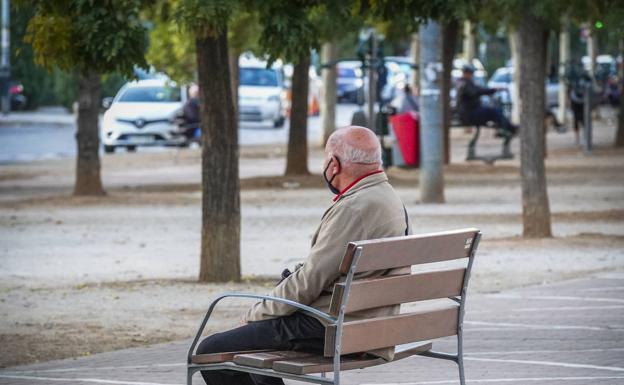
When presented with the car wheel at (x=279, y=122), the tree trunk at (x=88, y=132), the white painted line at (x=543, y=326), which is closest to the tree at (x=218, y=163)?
the white painted line at (x=543, y=326)

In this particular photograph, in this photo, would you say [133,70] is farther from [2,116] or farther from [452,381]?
[2,116]

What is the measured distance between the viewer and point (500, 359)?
869cm

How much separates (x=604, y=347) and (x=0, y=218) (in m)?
11.9

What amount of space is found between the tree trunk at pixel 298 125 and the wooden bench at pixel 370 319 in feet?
63.0

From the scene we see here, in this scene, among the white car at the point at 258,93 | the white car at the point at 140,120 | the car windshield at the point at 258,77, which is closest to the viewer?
the white car at the point at 140,120

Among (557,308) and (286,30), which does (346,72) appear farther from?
(557,308)

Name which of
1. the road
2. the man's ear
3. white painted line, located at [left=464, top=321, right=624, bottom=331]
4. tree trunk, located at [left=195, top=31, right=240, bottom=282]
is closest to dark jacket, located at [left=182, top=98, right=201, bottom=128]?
the road

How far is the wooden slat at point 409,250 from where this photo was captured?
6027 mm

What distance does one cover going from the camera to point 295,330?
6.35m

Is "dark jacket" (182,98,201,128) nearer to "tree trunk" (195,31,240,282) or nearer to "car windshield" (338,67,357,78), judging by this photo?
"tree trunk" (195,31,240,282)

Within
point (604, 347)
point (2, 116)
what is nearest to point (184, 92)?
point (2, 116)

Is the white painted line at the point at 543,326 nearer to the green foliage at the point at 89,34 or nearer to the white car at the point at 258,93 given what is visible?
the green foliage at the point at 89,34

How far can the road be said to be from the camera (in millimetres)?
36031

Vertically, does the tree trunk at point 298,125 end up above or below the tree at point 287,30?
below
